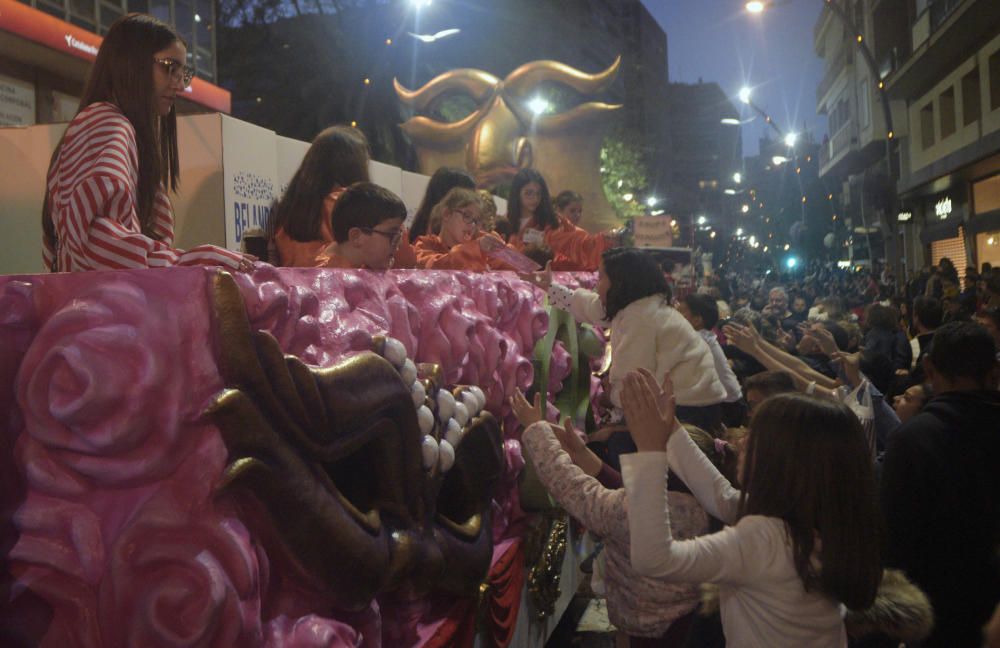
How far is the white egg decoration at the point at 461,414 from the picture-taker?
8.54ft

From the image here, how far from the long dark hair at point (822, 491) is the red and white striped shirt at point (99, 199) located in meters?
1.57

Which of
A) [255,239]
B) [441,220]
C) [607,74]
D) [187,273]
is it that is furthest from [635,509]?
[607,74]

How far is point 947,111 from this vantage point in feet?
75.9

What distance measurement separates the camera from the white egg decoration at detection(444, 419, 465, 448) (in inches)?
99.8

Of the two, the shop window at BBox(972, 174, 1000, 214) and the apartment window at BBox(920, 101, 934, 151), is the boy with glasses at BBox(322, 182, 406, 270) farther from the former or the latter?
the apartment window at BBox(920, 101, 934, 151)

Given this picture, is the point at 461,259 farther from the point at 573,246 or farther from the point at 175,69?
the point at 573,246

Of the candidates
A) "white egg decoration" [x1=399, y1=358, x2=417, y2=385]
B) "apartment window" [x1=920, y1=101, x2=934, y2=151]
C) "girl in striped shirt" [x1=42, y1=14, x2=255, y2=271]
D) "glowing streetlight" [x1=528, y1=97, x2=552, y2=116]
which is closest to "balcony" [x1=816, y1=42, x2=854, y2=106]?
"apartment window" [x1=920, y1=101, x2=934, y2=151]

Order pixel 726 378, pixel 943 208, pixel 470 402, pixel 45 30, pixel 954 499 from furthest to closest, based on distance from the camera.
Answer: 1. pixel 943 208
2. pixel 45 30
3. pixel 726 378
4. pixel 954 499
5. pixel 470 402

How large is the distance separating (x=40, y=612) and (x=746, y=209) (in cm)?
8770

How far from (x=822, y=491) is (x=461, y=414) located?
97 cm

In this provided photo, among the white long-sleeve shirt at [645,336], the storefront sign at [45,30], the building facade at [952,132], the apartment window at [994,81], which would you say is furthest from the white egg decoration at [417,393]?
the apartment window at [994,81]

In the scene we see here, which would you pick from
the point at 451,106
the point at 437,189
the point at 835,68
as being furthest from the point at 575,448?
the point at 835,68

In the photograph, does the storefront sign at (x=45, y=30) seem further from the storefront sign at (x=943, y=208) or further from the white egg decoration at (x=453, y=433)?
the storefront sign at (x=943, y=208)

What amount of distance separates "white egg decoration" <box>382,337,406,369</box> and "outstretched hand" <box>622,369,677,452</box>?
633 mm
